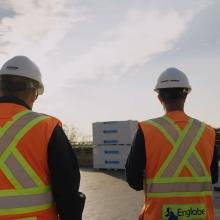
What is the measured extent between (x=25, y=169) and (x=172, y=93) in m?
1.48

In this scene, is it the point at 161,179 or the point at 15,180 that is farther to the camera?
the point at 161,179

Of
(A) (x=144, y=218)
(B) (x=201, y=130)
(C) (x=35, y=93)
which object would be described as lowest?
(A) (x=144, y=218)

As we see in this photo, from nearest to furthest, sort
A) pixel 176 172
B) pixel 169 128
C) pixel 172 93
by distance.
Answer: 1. pixel 176 172
2. pixel 169 128
3. pixel 172 93

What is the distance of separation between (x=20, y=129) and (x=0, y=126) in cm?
13

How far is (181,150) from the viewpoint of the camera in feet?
10.7

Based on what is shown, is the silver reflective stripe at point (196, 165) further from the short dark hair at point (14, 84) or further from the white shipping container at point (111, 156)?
the white shipping container at point (111, 156)

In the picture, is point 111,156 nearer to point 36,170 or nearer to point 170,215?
point 170,215

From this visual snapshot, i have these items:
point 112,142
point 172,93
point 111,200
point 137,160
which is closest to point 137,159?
point 137,160

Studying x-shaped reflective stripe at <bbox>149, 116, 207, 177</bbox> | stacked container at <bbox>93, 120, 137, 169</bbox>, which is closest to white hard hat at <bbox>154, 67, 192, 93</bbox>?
x-shaped reflective stripe at <bbox>149, 116, 207, 177</bbox>

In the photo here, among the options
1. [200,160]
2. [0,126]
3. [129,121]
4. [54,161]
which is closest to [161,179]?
[200,160]

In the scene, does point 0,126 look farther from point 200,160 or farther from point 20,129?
point 200,160

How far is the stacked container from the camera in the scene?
1875 centimetres

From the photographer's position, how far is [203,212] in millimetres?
3146

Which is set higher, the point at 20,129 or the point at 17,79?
the point at 17,79
